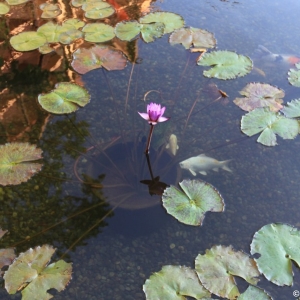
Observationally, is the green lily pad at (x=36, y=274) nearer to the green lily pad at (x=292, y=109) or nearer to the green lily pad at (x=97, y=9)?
the green lily pad at (x=292, y=109)

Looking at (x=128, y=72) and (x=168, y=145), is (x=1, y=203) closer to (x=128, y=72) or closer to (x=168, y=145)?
(x=168, y=145)

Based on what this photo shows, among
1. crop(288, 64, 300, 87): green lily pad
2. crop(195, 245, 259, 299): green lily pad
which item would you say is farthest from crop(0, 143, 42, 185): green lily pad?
crop(288, 64, 300, 87): green lily pad

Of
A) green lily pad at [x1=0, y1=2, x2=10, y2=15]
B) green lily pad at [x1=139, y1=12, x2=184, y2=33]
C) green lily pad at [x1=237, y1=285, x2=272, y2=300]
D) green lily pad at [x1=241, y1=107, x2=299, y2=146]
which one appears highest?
green lily pad at [x1=139, y1=12, x2=184, y2=33]

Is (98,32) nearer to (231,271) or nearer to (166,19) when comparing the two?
(166,19)

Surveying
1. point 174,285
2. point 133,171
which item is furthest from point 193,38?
point 174,285

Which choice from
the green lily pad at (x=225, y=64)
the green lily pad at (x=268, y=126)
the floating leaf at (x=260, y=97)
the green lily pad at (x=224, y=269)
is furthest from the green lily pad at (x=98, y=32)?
the green lily pad at (x=224, y=269)

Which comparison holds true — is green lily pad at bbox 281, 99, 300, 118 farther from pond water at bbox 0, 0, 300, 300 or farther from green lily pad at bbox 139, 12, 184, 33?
green lily pad at bbox 139, 12, 184, 33
